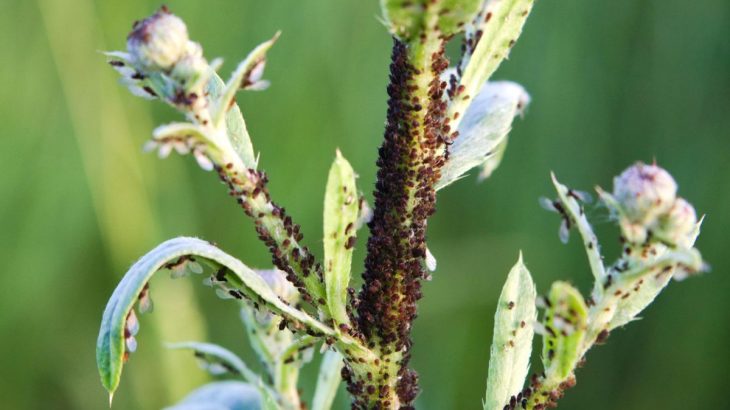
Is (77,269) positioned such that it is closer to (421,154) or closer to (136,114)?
(136,114)

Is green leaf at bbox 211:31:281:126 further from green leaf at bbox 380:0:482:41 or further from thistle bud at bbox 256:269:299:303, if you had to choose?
thistle bud at bbox 256:269:299:303

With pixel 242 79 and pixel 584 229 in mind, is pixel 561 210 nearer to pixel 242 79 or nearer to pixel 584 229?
pixel 584 229

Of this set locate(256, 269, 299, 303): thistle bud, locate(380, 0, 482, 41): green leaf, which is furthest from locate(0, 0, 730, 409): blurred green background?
locate(380, 0, 482, 41): green leaf

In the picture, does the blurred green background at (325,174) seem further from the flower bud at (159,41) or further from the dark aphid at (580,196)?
the flower bud at (159,41)

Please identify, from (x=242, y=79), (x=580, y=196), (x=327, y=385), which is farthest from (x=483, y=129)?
(x=327, y=385)

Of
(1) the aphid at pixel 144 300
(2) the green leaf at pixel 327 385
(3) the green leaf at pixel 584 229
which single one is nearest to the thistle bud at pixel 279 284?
(2) the green leaf at pixel 327 385

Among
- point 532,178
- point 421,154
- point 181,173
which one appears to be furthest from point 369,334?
point 532,178
